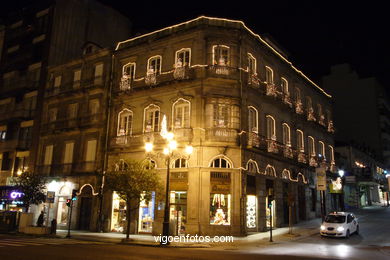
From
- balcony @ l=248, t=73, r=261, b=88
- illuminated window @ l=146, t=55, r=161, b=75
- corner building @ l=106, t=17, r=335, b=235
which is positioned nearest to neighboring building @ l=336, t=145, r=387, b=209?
corner building @ l=106, t=17, r=335, b=235

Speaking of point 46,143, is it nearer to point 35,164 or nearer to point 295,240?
point 35,164

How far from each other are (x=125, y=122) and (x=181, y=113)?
227 inches

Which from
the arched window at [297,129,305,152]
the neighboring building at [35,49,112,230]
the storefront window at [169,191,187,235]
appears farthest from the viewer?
the arched window at [297,129,305,152]

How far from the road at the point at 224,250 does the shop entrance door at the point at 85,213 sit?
9.22 metres

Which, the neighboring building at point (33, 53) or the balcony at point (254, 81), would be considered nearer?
the balcony at point (254, 81)

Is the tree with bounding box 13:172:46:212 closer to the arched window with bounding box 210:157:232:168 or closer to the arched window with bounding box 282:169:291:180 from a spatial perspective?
the arched window with bounding box 210:157:232:168

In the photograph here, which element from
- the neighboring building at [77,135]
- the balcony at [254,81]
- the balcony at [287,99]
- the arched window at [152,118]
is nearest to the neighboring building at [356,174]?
the balcony at [287,99]

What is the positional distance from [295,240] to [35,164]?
80.0 feet

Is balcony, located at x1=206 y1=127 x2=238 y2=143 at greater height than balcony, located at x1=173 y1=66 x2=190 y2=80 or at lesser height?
lesser

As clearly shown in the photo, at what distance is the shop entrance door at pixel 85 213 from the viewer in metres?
28.5

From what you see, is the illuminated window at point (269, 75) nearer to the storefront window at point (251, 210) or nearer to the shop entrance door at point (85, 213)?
the storefront window at point (251, 210)

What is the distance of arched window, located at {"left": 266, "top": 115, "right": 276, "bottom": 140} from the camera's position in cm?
2817

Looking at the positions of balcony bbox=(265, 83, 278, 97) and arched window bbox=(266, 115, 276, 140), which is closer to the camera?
balcony bbox=(265, 83, 278, 97)

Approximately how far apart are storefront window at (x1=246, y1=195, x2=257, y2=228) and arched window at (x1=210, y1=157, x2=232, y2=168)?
282 centimetres
